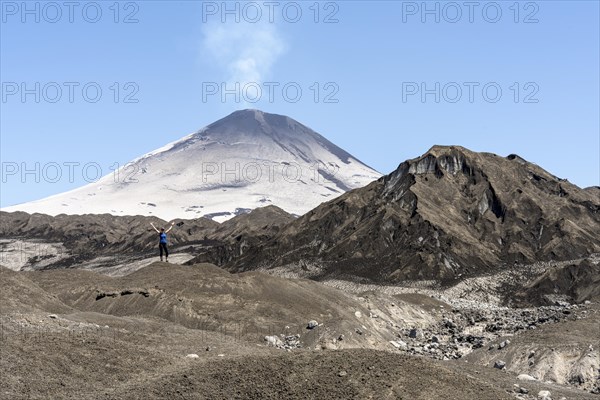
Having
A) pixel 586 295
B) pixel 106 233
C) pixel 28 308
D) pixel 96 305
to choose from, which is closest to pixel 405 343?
pixel 96 305

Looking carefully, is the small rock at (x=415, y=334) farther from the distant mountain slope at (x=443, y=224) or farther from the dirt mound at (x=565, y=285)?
the distant mountain slope at (x=443, y=224)

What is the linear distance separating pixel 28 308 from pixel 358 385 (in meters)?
18.1

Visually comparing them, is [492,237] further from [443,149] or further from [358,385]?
[358,385]

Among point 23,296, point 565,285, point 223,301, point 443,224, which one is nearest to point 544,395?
point 23,296

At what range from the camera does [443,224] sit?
335 ft

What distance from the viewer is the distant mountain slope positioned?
319 feet

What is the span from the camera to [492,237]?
104 meters

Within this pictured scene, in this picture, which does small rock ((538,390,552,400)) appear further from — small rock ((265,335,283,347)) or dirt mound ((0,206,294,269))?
dirt mound ((0,206,294,269))

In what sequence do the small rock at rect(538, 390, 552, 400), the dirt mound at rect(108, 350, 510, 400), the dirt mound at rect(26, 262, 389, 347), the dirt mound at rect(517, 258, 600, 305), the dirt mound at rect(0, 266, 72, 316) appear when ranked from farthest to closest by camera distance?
the dirt mound at rect(517, 258, 600, 305)
the dirt mound at rect(26, 262, 389, 347)
the dirt mound at rect(0, 266, 72, 316)
the small rock at rect(538, 390, 552, 400)
the dirt mound at rect(108, 350, 510, 400)

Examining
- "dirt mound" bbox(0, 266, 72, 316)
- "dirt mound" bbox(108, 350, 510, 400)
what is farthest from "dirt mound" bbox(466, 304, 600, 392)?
"dirt mound" bbox(0, 266, 72, 316)

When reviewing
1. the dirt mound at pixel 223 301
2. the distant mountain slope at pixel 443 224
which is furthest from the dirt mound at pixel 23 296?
the distant mountain slope at pixel 443 224

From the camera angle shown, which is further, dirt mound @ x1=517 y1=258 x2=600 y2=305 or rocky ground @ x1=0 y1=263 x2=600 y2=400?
dirt mound @ x1=517 y1=258 x2=600 y2=305

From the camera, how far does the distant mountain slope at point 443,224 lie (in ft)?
319

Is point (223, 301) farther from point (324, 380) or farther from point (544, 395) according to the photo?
point (544, 395)
